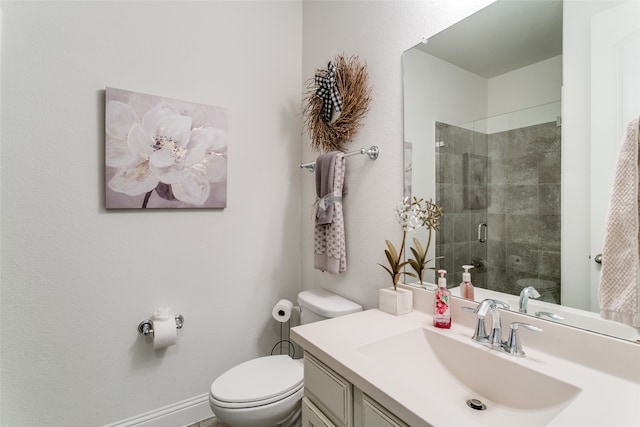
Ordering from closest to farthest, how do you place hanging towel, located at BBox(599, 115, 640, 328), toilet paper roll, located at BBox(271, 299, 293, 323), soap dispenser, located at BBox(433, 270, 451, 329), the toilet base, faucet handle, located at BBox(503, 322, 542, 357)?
hanging towel, located at BBox(599, 115, 640, 328) < faucet handle, located at BBox(503, 322, 542, 357) < soap dispenser, located at BBox(433, 270, 451, 329) < the toilet base < toilet paper roll, located at BBox(271, 299, 293, 323)

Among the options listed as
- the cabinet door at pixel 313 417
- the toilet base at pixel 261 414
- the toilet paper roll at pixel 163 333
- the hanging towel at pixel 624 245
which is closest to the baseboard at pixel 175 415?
the toilet paper roll at pixel 163 333

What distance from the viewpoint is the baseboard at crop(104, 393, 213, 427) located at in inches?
58.3

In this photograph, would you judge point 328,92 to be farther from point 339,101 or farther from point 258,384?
point 258,384

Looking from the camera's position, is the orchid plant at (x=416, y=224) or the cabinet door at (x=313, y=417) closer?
the cabinet door at (x=313, y=417)

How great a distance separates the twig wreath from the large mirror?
0.26m

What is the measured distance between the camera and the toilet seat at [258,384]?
3.92 ft

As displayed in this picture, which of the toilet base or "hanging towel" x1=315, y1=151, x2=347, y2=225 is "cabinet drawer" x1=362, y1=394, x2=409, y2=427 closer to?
the toilet base

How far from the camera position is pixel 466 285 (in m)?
1.08

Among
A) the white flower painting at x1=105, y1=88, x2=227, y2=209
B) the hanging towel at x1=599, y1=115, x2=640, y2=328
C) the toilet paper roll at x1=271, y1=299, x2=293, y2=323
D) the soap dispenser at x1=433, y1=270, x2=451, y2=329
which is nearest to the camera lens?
the hanging towel at x1=599, y1=115, x2=640, y2=328

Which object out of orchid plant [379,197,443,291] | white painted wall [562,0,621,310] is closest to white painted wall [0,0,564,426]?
orchid plant [379,197,443,291]

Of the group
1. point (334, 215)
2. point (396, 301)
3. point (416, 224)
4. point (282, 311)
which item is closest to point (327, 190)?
point (334, 215)

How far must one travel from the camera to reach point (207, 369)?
168 cm

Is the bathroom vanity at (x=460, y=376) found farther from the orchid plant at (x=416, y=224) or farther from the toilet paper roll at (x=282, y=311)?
the toilet paper roll at (x=282, y=311)

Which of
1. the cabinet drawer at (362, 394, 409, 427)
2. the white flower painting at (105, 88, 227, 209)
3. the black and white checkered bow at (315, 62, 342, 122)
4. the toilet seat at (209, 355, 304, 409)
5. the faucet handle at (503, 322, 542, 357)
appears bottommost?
the toilet seat at (209, 355, 304, 409)
